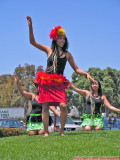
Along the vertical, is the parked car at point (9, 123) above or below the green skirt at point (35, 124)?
above

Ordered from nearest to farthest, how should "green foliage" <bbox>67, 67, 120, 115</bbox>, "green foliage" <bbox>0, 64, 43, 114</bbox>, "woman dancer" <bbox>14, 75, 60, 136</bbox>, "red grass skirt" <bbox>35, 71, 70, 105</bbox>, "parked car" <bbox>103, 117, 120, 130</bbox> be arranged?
1. "red grass skirt" <bbox>35, 71, 70, 105</bbox>
2. "woman dancer" <bbox>14, 75, 60, 136</bbox>
3. "parked car" <bbox>103, 117, 120, 130</bbox>
4. "green foliage" <bbox>67, 67, 120, 115</bbox>
5. "green foliage" <bbox>0, 64, 43, 114</bbox>

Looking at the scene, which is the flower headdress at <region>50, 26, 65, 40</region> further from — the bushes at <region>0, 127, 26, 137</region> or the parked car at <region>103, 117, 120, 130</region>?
the parked car at <region>103, 117, 120, 130</region>

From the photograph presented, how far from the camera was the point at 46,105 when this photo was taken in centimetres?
576

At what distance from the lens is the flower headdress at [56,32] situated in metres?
5.80

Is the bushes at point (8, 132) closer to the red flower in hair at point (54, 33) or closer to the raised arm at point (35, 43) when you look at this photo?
the raised arm at point (35, 43)

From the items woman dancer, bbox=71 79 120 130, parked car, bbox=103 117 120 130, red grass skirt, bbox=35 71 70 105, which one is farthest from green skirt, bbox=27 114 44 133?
parked car, bbox=103 117 120 130

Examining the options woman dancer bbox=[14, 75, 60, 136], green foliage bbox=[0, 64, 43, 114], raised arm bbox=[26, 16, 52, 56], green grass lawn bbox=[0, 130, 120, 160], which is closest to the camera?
green grass lawn bbox=[0, 130, 120, 160]

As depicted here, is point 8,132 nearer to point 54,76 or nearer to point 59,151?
point 54,76

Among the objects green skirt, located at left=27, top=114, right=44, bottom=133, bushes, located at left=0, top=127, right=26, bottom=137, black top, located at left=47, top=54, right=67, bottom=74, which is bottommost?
bushes, located at left=0, top=127, right=26, bottom=137

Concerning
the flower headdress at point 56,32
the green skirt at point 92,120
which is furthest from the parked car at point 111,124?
the flower headdress at point 56,32

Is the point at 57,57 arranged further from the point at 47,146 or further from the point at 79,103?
the point at 79,103

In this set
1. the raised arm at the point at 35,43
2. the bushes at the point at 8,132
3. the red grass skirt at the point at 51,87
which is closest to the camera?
the raised arm at the point at 35,43

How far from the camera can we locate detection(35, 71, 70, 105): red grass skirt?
18.4 feet

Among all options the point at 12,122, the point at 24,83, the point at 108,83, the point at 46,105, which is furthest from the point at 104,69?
the point at 46,105
